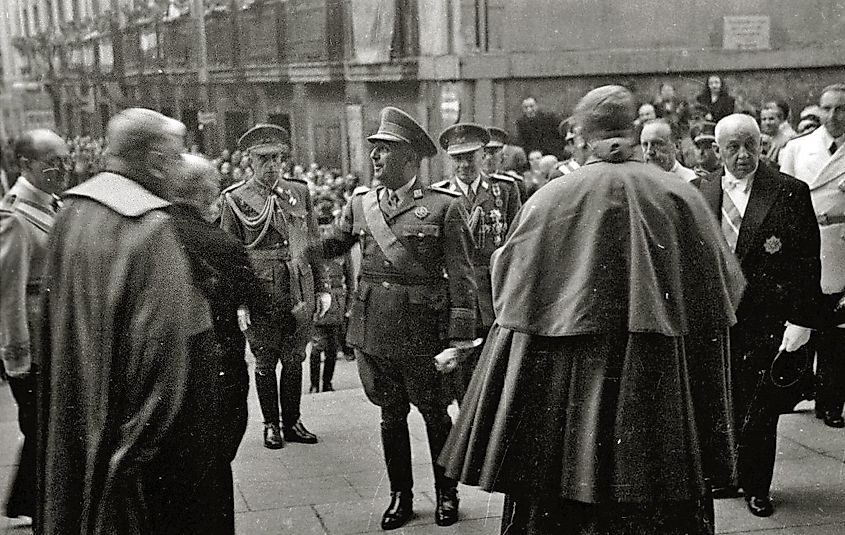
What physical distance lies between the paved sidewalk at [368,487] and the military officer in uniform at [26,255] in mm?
707

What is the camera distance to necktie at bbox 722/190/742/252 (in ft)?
15.7

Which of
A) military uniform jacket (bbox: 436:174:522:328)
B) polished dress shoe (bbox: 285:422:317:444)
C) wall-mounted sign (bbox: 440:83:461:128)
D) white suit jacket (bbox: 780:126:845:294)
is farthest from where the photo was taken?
wall-mounted sign (bbox: 440:83:461:128)

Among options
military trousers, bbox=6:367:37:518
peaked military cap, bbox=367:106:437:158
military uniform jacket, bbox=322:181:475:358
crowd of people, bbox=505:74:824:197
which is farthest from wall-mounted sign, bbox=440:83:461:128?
military trousers, bbox=6:367:37:518

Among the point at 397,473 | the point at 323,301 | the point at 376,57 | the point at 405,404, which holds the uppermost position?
the point at 376,57

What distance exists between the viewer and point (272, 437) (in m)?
6.22

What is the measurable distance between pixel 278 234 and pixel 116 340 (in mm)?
3204

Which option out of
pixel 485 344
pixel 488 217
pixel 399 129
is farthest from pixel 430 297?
pixel 488 217

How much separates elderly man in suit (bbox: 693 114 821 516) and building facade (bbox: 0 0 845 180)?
2264mm

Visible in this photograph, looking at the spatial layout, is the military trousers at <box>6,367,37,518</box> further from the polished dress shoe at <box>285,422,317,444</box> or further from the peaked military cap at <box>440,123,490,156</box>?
the peaked military cap at <box>440,123,490,156</box>

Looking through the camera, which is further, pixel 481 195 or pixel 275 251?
pixel 481 195

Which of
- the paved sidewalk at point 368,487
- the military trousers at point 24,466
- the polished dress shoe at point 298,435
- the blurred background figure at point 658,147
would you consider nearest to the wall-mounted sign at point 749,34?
the paved sidewalk at point 368,487

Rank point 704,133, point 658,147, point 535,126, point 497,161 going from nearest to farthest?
1. point 658,147
2. point 704,133
3. point 497,161
4. point 535,126

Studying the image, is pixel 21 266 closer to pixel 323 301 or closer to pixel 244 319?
pixel 244 319

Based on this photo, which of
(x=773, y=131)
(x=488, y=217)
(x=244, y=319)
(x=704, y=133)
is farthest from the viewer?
(x=773, y=131)
